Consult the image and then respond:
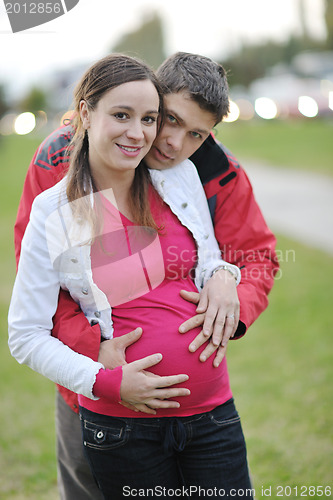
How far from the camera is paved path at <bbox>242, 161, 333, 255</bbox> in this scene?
7.25 m

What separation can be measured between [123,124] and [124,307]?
60cm

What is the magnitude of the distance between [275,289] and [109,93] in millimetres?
4449

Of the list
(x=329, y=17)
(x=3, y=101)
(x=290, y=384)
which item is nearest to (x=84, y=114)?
(x=290, y=384)

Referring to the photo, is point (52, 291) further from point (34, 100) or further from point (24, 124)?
point (34, 100)

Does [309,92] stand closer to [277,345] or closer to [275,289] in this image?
[275,289]

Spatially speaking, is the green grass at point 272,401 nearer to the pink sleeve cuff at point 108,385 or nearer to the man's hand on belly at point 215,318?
the man's hand on belly at point 215,318

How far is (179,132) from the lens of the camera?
192 centimetres

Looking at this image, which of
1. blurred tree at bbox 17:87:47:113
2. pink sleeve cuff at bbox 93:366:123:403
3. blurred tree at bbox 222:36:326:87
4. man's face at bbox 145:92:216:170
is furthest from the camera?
blurred tree at bbox 222:36:326:87

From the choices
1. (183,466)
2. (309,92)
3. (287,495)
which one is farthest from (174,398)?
(309,92)

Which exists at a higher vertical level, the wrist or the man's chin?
the man's chin

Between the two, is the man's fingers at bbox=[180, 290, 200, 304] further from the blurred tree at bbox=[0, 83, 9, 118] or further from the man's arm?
the blurred tree at bbox=[0, 83, 9, 118]

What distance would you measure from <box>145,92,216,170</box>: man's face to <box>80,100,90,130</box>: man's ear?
27 cm

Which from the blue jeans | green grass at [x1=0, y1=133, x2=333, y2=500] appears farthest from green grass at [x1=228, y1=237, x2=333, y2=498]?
the blue jeans

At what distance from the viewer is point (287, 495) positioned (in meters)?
2.88
